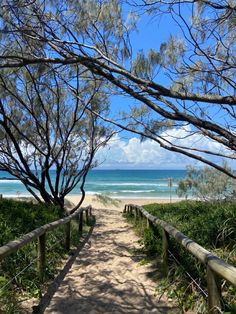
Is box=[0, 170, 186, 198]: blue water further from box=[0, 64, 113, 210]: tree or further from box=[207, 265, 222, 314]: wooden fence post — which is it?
box=[207, 265, 222, 314]: wooden fence post

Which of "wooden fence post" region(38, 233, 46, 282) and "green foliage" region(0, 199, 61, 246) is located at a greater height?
"green foliage" region(0, 199, 61, 246)

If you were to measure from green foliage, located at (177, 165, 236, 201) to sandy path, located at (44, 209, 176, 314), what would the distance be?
1194cm

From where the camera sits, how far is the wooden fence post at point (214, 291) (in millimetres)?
3418

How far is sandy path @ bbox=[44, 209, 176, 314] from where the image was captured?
191 inches

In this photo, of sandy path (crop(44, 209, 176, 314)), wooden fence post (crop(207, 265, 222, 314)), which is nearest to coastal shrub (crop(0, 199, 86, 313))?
sandy path (crop(44, 209, 176, 314))

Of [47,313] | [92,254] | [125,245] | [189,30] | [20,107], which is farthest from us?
[20,107]

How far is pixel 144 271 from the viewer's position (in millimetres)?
6531

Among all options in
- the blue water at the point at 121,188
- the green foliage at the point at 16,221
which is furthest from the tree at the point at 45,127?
the blue water at the point at 121,188

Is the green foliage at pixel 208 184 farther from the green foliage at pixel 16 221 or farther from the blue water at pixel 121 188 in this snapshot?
the green foliage at pixel 16 221

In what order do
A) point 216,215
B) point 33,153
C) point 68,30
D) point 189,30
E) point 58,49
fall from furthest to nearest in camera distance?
point 33,153, point 216,215, point 68,30, point 58,49, point 189,30

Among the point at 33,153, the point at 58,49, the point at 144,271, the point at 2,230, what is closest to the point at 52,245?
the point at 2,230

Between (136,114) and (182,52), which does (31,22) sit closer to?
(182,52)

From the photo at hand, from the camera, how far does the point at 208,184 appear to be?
71.2 feet

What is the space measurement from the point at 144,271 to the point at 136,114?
393cm
